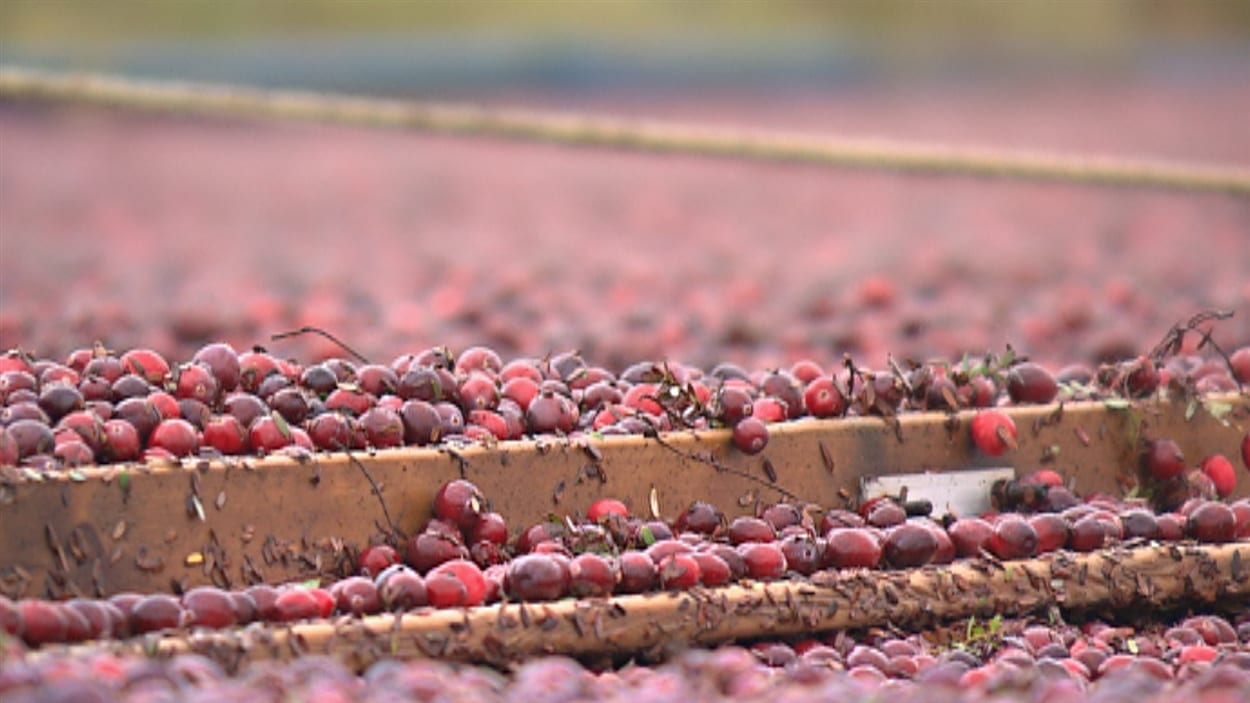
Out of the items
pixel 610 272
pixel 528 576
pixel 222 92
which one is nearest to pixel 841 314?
pixel 610 272

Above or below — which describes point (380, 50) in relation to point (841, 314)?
above

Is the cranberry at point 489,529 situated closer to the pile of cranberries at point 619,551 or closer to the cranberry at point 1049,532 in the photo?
the pile of cranberries at point 619,551

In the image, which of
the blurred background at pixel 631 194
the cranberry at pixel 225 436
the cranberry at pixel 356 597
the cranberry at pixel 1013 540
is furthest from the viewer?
the blurred background at pixel 631 194

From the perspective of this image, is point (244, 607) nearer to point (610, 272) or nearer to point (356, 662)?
point (356, 662)

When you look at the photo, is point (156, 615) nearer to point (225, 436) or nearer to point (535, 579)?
point (225, 436)

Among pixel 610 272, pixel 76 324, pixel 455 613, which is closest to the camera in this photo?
pixel 455 613

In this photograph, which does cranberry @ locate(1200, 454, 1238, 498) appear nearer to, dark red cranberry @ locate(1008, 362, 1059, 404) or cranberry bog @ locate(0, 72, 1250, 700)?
cranberry bog @ locate(0, 72, 1250, 700)

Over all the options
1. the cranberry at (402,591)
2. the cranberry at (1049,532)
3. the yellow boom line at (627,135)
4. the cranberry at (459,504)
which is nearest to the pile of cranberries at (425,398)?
the cranberry at (459,504)

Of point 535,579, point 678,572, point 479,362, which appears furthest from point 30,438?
point 678,572
